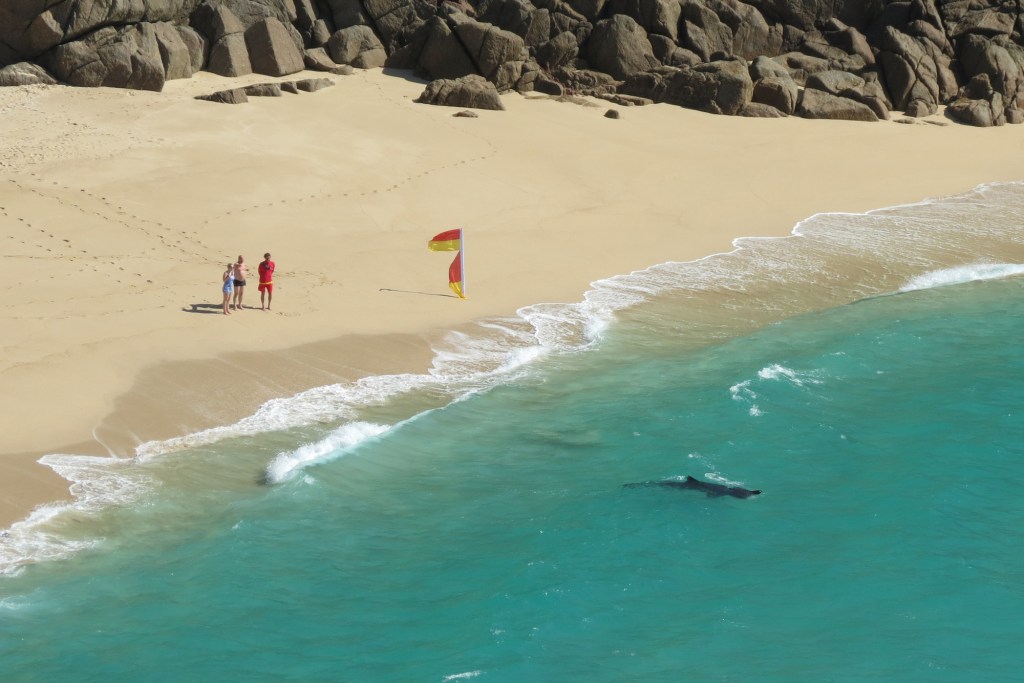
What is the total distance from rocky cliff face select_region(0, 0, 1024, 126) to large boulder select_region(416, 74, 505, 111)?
207 centimetres

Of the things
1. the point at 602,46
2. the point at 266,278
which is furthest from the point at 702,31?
the point at 266,278

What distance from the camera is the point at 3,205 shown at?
822 inches

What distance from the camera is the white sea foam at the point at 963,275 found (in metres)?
21.2

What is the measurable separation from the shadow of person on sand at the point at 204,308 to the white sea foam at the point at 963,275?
490 inches

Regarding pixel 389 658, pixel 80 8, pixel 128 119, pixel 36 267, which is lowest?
pixel 389 658

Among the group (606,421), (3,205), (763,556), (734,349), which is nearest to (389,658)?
(763,556)

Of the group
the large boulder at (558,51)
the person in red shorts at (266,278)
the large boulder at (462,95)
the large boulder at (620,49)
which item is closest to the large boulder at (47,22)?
the large boulder at (462,95)

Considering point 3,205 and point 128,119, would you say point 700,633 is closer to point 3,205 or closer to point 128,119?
point 3,205

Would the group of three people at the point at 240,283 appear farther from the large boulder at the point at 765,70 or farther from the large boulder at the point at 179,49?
the large boulder at the point at 765,70

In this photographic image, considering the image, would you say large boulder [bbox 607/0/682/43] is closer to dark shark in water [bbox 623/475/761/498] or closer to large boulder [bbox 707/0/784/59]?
large boulder [bbox 707/0/784/59]

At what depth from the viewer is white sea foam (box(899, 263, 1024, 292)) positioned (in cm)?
2123

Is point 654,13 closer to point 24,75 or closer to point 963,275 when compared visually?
point 963,275

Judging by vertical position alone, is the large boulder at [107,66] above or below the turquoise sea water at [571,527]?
above

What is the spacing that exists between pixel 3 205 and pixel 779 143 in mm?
19789
